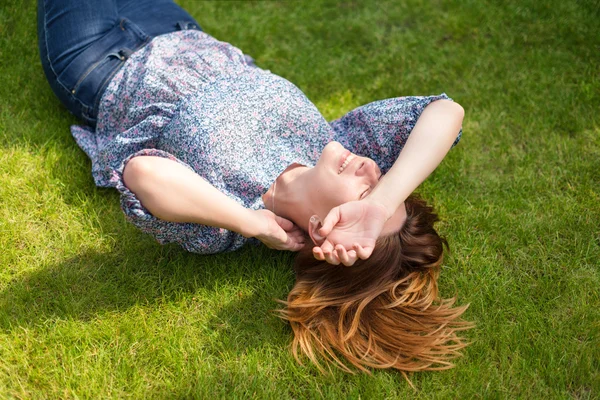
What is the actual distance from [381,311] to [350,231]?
0.48m

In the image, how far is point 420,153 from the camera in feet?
8.16

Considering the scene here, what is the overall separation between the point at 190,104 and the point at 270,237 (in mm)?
810

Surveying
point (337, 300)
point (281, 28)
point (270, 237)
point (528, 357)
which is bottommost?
point (528, 357)

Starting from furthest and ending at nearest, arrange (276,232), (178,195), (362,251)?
(276,232), (178,195), (362,251)

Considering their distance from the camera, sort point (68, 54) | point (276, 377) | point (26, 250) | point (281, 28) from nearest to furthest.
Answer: point (276, 377), point (26, 250), point (68, 54), point (281, 28)

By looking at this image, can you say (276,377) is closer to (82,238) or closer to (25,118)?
(82,238)

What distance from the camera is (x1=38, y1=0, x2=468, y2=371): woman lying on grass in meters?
2.30

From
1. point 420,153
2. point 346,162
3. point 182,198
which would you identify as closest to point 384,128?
point 420,153

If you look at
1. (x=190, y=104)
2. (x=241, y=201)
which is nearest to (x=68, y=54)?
(x=190, y=104)

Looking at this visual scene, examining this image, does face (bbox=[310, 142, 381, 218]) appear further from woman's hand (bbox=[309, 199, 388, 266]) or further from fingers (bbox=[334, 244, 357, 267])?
fingers (bbox=[334, 244, 357, 267])

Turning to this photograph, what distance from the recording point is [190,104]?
2.75 metres

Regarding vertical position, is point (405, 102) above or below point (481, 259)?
above

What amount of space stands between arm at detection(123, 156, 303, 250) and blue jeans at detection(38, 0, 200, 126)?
1.01 m

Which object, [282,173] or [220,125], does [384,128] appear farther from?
[220,125]
